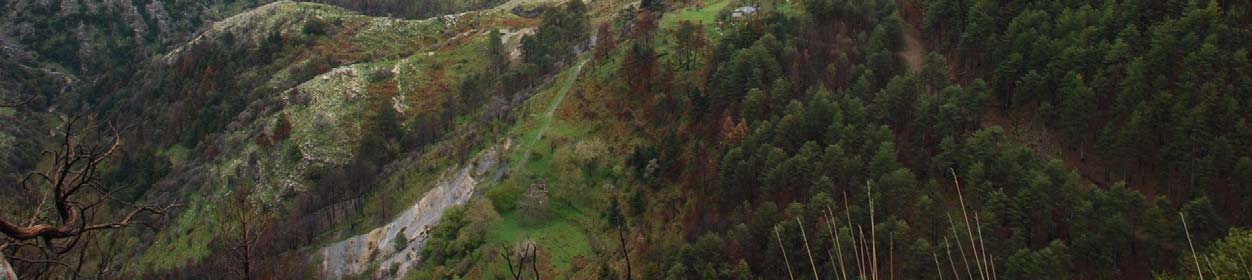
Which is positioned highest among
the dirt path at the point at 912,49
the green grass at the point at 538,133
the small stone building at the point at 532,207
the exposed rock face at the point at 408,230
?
the dirt path at the point at 912,49

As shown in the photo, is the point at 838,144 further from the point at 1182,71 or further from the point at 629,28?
the point at 629,28

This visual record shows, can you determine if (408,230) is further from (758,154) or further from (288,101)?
(288,101)

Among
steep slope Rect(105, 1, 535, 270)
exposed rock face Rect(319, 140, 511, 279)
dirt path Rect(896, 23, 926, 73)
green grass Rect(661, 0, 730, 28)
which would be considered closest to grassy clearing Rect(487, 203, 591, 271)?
exposed rock face Rect(319, 140, 511, 279)

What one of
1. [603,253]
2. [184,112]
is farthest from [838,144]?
[184,112]

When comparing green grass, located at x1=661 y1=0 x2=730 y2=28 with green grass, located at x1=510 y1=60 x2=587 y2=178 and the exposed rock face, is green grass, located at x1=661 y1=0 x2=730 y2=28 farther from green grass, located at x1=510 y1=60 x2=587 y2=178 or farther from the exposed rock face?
the exposed rock face

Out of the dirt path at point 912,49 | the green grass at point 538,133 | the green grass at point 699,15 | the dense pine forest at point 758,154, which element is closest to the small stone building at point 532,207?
the dense pine forest at point 758,154

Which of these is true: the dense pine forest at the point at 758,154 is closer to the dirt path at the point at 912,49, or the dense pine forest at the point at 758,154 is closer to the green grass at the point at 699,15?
the dirt path at the point at 912,49

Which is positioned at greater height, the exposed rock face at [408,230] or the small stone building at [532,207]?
the small stone building at [532,207]
